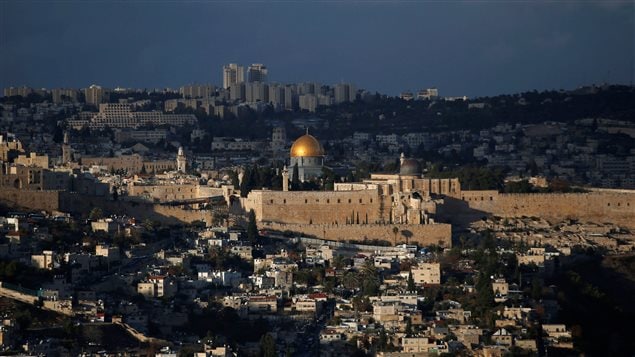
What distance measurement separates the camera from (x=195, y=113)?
8925 centimetres

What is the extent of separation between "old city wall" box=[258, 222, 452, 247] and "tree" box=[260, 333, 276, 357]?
1337cm

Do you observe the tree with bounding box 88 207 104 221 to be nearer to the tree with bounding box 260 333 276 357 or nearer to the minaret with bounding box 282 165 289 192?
the minaret with bounding box 282 165 289 192

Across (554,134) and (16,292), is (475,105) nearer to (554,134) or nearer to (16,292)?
(554,134)

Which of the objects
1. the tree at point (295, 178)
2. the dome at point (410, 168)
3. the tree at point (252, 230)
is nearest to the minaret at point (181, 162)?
the tree at point (295, 178)

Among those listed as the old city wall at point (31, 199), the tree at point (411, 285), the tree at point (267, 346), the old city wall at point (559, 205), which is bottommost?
the tree at point (267, 346)

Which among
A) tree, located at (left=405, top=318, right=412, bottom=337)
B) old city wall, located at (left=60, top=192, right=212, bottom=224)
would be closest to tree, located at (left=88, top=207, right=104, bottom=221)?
old city wall, located at (left=60, top=192, right=212, bottom=224)

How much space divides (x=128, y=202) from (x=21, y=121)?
2471 centimetres

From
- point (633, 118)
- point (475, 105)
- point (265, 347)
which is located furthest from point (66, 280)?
point (475, 105)

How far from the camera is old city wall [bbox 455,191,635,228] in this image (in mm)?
58719

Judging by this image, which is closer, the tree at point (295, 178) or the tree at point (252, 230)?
the tree at point (252, 230)

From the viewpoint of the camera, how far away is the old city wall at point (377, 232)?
54438 millimetres

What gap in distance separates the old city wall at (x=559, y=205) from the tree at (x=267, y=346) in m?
17.9

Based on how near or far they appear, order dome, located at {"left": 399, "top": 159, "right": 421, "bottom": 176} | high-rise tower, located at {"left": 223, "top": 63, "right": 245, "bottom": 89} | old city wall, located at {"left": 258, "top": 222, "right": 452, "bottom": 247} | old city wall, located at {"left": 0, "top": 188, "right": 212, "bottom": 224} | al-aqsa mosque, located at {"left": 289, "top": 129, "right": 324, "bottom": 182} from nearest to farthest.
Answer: old city wall, located at {"left": 0, "top": 188, "right": 212, "bottom": 224}, old city wall, located at {"left": 258, "top": 222, "right": 452, "bottom": 247}, dome, located at {"left": 399, "top": 159, "right": 421, "bottom": 176}, al-aqsa mosque, located at {"left": 289, "top": 129, "right": 324, "bottom": 182}, high-rise tower, located at {"left": 223, "top": 63, "right": 245, "bottom": 89}

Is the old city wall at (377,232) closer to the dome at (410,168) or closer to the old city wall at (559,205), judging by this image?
the old city wall at (559,205)
